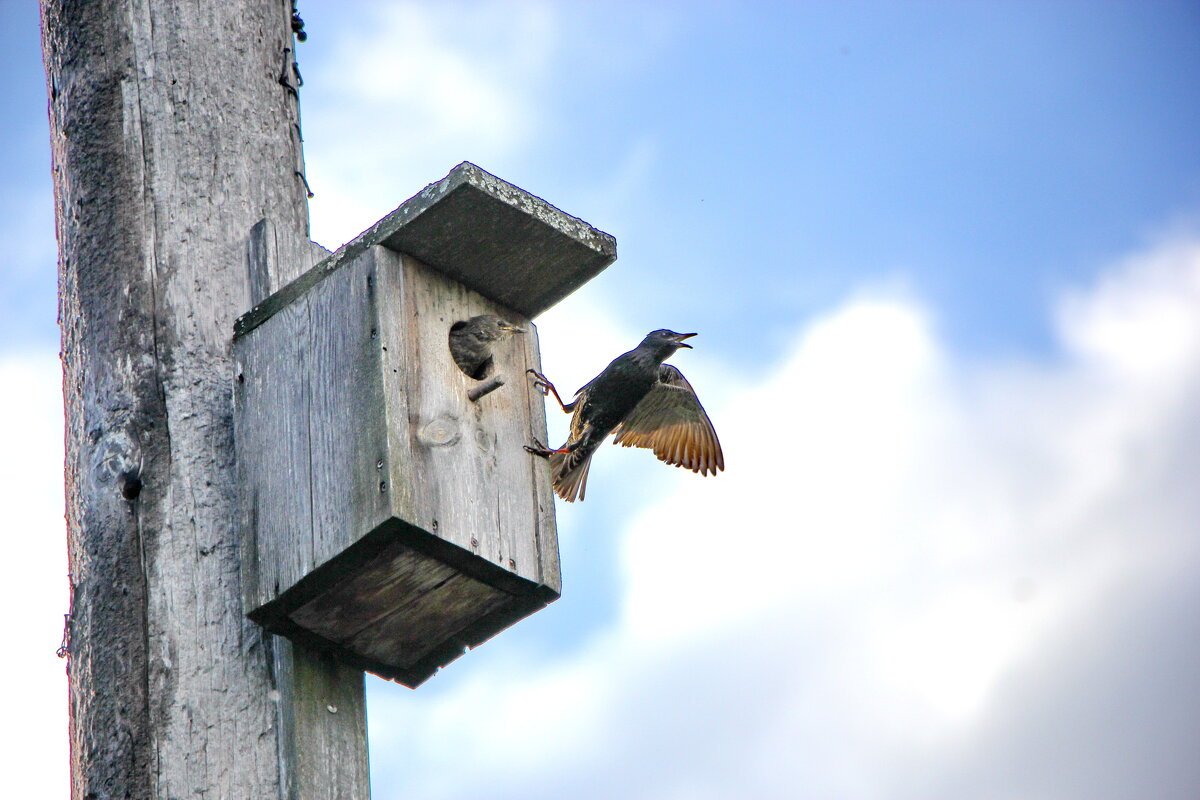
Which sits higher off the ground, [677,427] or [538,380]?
[677,427]

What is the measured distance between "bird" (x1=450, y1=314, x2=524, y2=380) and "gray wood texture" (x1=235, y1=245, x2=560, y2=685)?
0.05 meters

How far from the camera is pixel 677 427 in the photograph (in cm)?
628

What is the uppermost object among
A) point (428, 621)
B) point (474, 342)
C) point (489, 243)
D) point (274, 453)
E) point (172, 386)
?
point (489, 243)

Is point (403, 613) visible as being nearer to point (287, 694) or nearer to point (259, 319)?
point (287, 694)

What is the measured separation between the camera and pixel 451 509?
358 centimetres

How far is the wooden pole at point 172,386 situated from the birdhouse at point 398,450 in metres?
0.07

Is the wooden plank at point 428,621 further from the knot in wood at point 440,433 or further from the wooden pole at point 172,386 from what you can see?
the knot in wood at point 440,433

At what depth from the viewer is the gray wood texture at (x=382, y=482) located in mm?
3420

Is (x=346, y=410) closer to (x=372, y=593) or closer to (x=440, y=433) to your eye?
(x=440, y=433)

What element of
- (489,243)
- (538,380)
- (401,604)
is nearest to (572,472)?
(538,380)

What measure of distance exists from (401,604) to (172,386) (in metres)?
0.66

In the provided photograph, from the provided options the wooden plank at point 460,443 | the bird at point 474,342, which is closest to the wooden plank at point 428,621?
the wooden plank at point 460,443

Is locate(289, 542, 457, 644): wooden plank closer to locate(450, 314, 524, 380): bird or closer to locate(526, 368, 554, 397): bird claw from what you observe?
locate(450, 314, 524, 380): bird

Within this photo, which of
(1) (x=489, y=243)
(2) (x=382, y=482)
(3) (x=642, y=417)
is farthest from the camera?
(3) (x=642, y=417)
